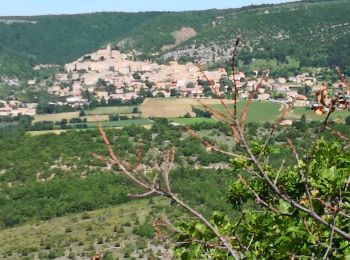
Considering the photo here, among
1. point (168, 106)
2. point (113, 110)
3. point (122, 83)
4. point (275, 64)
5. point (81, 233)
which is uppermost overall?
point (81, 233)

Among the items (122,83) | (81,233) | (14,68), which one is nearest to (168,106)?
(122,83)

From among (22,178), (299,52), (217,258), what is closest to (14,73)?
(299,52)

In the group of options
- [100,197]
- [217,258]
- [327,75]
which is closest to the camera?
[217,258]

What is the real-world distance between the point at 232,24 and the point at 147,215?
101 meters

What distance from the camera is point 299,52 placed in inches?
4210

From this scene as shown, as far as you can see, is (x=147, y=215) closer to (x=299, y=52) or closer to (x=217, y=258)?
(x=217, y=258)

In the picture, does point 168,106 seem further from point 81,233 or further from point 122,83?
point 81,233

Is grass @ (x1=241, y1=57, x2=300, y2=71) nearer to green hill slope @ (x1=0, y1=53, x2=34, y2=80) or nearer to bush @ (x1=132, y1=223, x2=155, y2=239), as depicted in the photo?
green hill slope @ (x1=0, y1=53, x2=34, y2=80)

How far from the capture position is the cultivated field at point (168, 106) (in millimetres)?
63875

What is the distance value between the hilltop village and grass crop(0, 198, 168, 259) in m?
33.1

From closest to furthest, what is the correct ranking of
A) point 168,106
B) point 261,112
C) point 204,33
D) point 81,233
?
point 81,233 → point 261,112 → point 168,106 → point 204,33

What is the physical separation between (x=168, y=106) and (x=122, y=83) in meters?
27.0

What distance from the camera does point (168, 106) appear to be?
222 ft

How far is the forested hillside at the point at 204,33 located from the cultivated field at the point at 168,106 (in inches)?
1047
